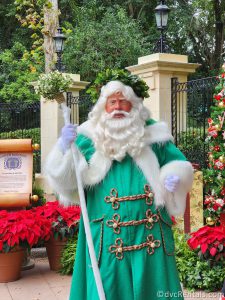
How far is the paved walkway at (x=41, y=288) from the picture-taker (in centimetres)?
474

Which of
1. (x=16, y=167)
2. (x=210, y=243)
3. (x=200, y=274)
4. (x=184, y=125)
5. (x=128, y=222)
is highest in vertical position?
(x=184, y=125)

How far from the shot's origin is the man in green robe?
3104 millimetres

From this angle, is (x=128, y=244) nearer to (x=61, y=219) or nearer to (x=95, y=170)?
(x=95, y=170)

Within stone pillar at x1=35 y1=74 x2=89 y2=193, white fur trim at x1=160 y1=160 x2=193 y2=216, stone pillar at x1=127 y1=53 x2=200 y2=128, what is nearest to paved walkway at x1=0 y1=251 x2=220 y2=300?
white fur trim at x1=160 y1=160 x2=193 y2=216

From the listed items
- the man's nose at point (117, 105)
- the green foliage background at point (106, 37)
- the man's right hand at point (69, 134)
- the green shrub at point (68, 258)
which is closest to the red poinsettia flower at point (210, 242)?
A: the green shrub at point (68, 258)

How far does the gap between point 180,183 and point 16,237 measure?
2364 millimetres

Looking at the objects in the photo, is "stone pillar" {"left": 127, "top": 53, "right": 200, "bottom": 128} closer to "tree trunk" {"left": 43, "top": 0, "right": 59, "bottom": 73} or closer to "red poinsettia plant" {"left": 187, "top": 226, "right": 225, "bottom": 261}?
"red poinsettia plant" {"left": 187, "top": 226, "right": 225, "bottom": 261}

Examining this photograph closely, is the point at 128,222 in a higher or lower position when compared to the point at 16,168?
lower

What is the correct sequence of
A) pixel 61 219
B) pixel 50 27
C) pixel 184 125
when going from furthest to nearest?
pixel 50 27 < pixel 184 125 < pixel 61 219

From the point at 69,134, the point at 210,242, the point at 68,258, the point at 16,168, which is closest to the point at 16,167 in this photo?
the point at 16,168

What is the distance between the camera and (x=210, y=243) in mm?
4809

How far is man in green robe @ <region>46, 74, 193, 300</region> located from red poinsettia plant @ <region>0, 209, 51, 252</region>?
5.96 ft

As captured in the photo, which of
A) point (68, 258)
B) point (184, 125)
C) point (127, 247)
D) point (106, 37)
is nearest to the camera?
point (127, 247)

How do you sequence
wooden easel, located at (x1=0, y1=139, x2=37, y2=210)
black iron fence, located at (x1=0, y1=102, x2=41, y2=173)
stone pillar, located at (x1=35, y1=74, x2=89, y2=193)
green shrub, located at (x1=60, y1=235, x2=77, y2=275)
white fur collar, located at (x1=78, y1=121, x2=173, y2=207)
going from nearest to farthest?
white fur collar, located at (x1=78, y1=121, x2=173, y2=207)
green shrub, located at (x1=60, y1=235, x2=77, y2=275)
wooden easel, located at (x1=0, y1=139, x2=37, y2=210)
stone pillar, located at (x1=35, y1=74, x2=89, y2=193)
black iron fence, located at (x1=0, y1=102, x2=41, y2=173)
